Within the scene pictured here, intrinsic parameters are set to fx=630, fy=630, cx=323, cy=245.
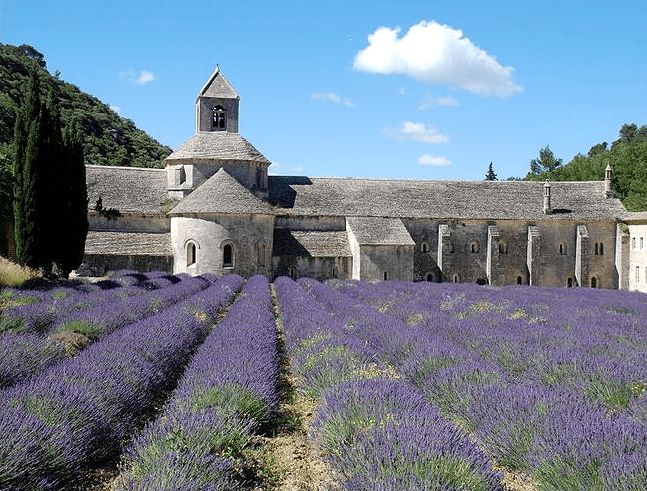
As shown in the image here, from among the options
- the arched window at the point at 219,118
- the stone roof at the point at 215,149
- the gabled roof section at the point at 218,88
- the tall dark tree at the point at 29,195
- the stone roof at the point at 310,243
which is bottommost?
the stone roof at the point at 310,243

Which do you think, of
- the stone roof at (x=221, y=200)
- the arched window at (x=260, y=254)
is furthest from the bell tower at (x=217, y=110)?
the arched window at (x=260, y=254)

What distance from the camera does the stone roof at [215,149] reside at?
3662cm

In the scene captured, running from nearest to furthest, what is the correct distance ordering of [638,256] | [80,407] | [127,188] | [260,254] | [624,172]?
1. [80,407]
2. [260,254]
3. [127,188]
4. [638,256]
5. [624,172]

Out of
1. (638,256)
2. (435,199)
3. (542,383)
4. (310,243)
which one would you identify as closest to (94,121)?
(310,243)

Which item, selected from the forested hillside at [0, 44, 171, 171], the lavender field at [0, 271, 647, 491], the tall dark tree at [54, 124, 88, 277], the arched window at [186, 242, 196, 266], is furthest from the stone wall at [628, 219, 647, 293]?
the forested hillside at [0, 44, 171, 171]

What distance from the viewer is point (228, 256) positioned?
32.9m

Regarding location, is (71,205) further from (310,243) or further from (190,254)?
(310,243)

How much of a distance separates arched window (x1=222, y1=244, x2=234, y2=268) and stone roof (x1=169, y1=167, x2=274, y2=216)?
190cm

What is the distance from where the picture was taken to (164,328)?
36.5ft

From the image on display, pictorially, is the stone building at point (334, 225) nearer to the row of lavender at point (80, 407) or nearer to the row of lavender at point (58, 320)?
the row of lavender at point (58, 320)

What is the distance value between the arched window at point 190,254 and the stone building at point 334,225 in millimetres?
64

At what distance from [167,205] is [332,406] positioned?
3114cm

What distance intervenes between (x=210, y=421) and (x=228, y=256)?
89.7 feet

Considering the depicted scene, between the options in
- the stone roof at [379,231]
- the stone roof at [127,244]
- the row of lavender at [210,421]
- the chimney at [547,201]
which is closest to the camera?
the row of lavender at [210,421]
